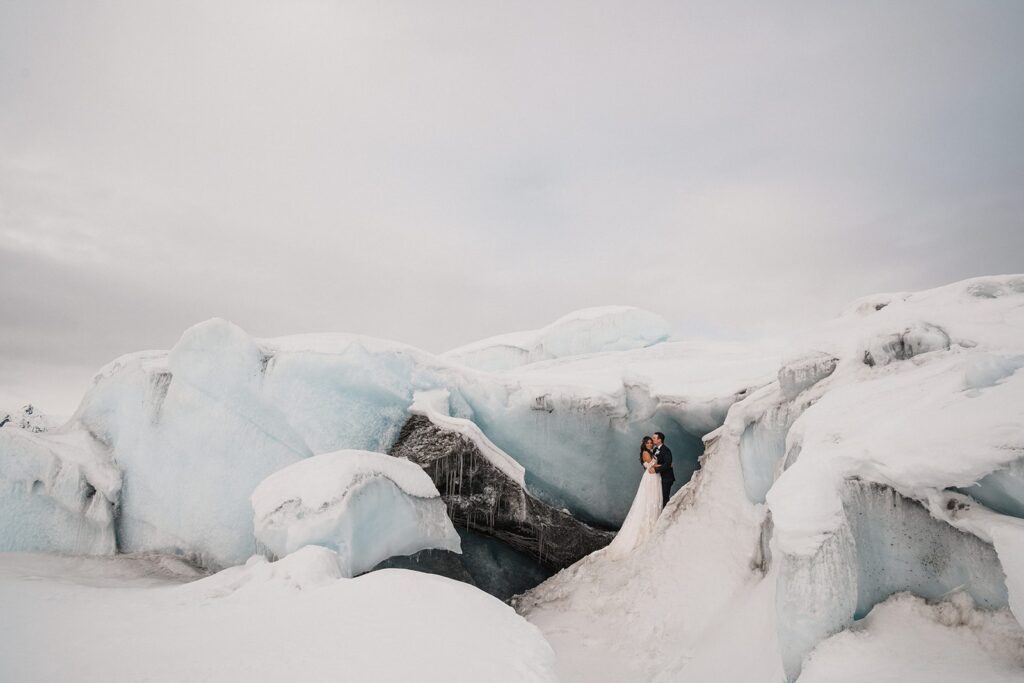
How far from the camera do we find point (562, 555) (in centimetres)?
948

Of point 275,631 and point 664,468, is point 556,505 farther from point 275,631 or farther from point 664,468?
point 275,631

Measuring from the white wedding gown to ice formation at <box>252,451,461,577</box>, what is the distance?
279 cm

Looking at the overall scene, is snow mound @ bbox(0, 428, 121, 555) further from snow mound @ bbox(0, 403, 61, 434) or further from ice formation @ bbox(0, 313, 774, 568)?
snow mound @ bbox(0, 403, 61, 434)

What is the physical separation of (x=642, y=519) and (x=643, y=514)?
0.30ft

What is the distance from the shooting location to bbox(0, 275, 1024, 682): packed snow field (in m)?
3.41

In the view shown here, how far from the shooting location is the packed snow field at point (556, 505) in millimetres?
3406

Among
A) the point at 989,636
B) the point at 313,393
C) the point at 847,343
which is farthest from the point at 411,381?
the point at 989,636

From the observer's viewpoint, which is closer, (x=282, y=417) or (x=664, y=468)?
(x=282, y=417)

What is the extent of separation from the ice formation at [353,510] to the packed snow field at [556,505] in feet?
0.10

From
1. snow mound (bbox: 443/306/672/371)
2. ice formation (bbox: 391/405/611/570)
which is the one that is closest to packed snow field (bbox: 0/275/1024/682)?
ice formation (bbox: 391/405/611/570)

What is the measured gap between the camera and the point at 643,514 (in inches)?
347

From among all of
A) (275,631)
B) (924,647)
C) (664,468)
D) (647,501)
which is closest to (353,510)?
(275,631)

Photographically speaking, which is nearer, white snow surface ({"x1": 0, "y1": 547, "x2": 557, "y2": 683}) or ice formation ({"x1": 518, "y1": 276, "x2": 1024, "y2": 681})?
white snow surface ({"x1": 0, "y1": 547, "x2": 557, "y2": 683})

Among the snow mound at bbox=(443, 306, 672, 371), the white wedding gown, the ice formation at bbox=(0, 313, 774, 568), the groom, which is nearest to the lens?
the ice formation at bbox=(0, 313, 774, 568)
